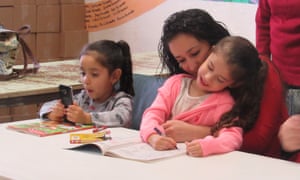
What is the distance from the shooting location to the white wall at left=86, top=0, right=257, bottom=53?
3459 millimetres

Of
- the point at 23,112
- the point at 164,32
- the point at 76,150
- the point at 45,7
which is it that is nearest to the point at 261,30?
the point at 164,32

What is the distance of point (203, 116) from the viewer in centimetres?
177

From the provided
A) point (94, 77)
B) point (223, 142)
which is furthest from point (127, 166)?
point (94, 77)

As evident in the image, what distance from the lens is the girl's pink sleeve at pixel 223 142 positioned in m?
1.59

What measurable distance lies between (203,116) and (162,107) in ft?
0.46

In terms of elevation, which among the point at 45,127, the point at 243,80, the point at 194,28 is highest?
the point at 194,28

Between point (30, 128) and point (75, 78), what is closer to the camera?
point (30, 128)

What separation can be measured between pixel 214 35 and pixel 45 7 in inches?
107

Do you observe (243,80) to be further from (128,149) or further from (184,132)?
(128,149)

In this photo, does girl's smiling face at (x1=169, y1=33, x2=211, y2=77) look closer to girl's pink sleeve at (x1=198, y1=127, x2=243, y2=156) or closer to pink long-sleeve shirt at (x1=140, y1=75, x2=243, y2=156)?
pink long-sleeve shirt at (x1=140, y1=75, x2=243, y2=156)

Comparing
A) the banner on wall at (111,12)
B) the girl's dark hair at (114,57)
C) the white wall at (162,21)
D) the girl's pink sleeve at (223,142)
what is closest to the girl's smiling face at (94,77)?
the girl's dark hair at (114,57)

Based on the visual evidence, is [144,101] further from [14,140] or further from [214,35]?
[14,140]

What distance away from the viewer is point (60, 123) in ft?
6.77

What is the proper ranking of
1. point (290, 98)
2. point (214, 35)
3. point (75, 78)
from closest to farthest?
point (214, 35)
point (290, 98)
point (75, 78)
